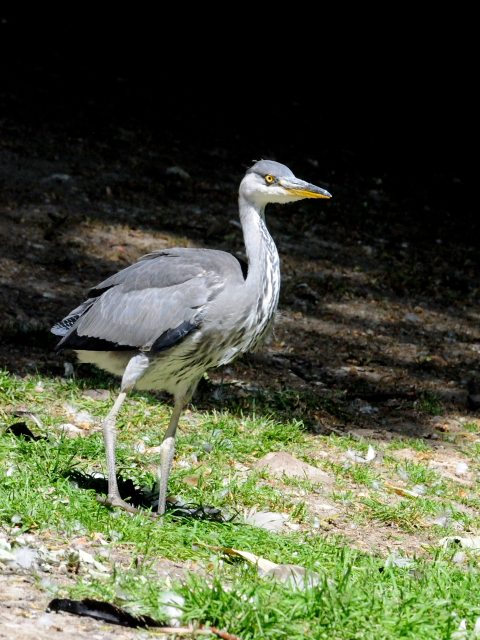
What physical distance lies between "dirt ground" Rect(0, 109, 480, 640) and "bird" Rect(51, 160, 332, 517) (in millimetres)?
1129

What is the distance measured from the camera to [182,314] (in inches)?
186

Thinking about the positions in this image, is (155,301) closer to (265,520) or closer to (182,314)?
(182,314)


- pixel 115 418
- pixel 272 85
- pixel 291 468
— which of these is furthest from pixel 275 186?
pixel 272 85

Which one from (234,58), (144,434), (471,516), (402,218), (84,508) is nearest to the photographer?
(84,508)

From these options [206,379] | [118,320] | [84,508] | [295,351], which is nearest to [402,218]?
[295,351]

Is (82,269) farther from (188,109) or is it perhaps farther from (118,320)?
(188,109)

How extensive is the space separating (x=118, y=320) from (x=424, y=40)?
12.5m

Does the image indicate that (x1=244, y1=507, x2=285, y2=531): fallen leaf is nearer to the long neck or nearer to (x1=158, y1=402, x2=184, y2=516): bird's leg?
(x1=158, y1=402, x2=184, y2=516): bird's leg

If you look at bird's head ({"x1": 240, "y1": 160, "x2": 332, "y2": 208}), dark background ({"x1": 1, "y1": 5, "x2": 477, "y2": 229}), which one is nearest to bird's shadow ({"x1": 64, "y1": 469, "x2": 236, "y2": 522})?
bird's head ({"x1": 240, "y1": 160, "x2": 332, "y2": 208})

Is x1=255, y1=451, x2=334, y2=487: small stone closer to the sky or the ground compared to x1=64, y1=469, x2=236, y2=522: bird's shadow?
closer to the ground

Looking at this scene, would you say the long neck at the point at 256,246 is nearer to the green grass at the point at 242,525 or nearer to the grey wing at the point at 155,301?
the grey wing at the point at 155,301

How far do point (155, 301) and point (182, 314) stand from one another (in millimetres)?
231

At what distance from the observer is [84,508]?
4402 mm

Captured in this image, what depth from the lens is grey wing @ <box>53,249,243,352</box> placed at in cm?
474
